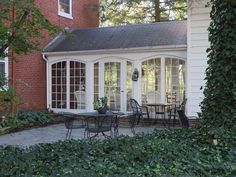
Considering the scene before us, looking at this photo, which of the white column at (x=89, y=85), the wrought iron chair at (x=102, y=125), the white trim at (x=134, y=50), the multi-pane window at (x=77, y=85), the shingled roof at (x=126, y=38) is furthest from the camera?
the multi-pane window at (x=77, y=85)

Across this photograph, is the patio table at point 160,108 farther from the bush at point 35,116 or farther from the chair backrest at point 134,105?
the bush at point 35,116

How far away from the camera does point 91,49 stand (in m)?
13.8

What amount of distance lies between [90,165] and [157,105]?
784cm

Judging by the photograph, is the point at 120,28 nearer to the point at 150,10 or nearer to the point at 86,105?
the point at 86,105

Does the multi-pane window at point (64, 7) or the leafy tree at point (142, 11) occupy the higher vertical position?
the leafy tree at point (142, 11)

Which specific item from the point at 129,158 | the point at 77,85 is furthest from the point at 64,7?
the point at 129,158

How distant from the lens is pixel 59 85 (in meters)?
14.9

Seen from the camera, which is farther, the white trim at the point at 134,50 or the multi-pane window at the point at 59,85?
the multi-pane window at the point at 59,85

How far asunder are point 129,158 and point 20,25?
91.5 inches

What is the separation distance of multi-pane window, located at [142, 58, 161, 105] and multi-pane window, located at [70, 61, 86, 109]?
2488 millimetres

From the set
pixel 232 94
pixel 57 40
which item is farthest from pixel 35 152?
pixel 57 40

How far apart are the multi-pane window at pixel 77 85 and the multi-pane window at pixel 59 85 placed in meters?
0.36

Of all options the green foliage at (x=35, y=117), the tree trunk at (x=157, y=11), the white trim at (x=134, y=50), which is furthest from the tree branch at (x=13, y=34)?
the tree trunk at (x=157, y=11)

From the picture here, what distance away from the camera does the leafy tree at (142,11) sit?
810 inches
